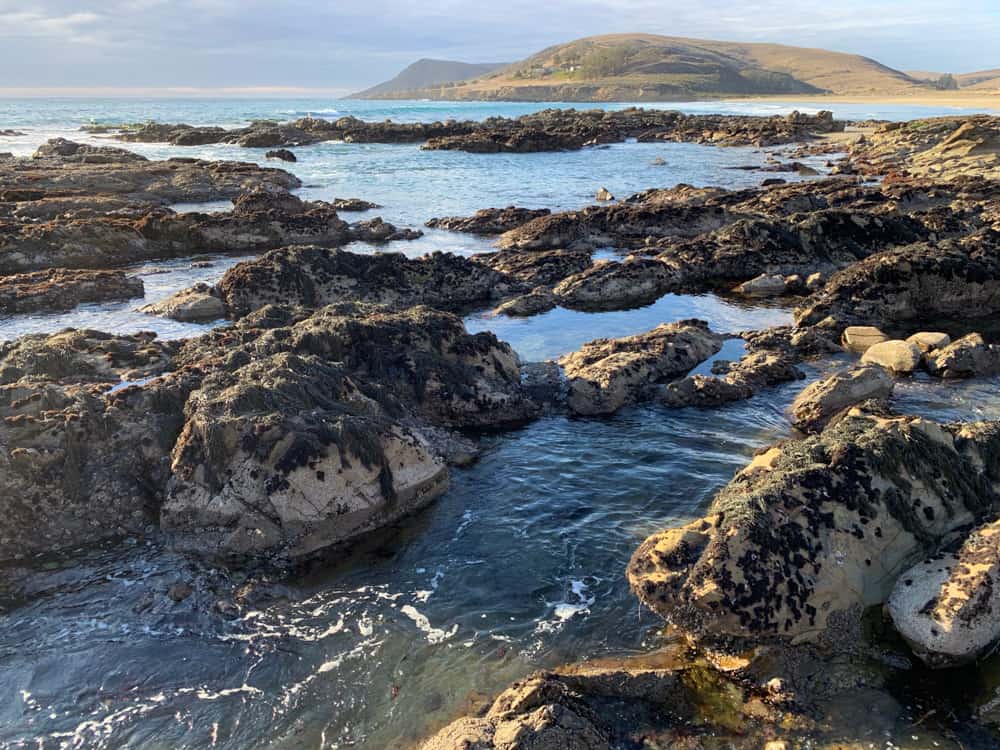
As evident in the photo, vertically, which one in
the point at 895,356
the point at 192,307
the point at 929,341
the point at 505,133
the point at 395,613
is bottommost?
the point at 395,613

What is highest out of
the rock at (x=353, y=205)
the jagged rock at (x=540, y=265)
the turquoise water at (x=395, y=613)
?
the rock at (x=353, y=205)

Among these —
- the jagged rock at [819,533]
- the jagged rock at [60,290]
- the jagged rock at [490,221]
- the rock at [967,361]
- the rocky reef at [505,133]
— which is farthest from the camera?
the rocky reef at [505,133]

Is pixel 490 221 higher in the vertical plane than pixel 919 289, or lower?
higher

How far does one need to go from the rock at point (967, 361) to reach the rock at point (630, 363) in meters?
4.10

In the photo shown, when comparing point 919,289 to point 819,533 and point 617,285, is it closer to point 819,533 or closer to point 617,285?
point 617,285

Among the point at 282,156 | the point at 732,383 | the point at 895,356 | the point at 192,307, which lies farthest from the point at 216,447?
the point at 282,156

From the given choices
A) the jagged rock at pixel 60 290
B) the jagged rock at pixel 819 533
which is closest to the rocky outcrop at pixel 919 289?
the jagged rock at pixel 819 533

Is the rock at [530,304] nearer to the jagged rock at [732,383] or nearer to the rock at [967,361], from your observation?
the jagged rock at [732,383]

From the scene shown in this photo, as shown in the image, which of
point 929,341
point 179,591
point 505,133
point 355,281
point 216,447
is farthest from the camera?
point 505,133

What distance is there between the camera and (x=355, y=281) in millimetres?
18219

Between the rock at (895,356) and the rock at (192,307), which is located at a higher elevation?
the rock at (192,307)

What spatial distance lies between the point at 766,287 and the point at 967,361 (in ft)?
22.7

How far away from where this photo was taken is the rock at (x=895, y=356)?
43.0 ft

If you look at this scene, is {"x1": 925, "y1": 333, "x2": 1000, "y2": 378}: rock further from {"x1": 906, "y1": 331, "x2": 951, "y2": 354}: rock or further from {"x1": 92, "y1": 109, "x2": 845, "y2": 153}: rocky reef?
{"x1": 92, "y1": 109, "x2": 845, "y2": 153}: rocky reef
